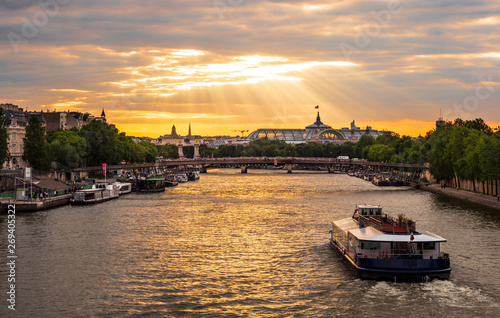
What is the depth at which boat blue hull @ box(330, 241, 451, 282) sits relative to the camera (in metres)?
34.3

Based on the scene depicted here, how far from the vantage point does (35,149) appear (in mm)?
95375

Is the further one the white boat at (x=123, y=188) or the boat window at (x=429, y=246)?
the white boat at (x=123, y=188)

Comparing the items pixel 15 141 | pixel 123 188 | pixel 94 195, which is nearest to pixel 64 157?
pixel 15 141

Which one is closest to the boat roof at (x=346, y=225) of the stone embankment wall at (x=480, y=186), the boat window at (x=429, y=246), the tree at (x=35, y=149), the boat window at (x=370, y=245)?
the boat window at (x=370, y=245)

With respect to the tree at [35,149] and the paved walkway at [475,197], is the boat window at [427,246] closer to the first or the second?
the paved walkway at [475,197]

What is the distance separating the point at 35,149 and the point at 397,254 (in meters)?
73.2

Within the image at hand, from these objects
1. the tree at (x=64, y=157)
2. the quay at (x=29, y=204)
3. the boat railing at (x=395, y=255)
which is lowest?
the boat railing at (x=395, y=255)

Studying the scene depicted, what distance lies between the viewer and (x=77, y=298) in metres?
32.2

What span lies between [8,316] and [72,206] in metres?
47.1

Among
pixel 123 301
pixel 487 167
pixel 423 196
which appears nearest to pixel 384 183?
pixel 423 196

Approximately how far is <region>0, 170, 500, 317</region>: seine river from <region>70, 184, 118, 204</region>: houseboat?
1134 centimetres

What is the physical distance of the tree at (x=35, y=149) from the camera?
94.9 m

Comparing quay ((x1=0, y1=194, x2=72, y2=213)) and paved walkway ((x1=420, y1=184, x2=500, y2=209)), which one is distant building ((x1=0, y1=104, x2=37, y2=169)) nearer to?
quay ((x1=0, y1=194, x2=72, y2=213))

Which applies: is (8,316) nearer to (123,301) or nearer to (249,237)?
(123,301)
